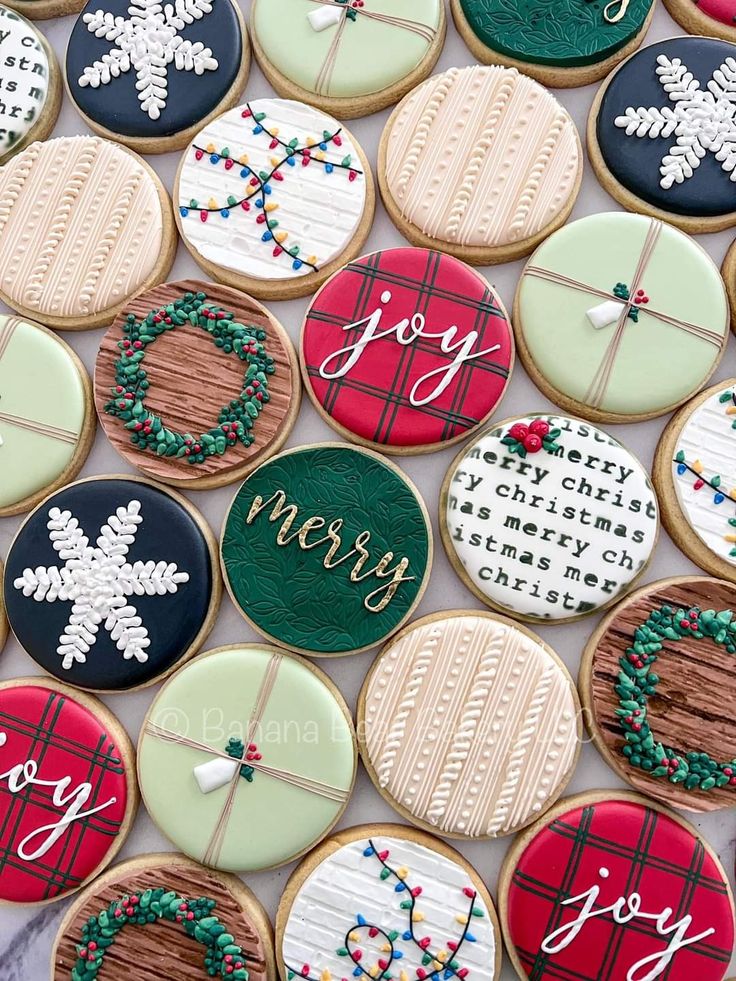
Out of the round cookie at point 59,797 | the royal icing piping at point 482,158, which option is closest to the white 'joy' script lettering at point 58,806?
the round cookie at point 59,797

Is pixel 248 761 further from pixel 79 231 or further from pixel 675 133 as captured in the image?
pixel 675 133

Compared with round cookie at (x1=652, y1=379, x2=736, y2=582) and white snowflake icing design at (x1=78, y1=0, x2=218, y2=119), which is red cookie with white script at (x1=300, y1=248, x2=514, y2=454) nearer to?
round cookie at (x1=652, y1=379, x2=736, y2=582)

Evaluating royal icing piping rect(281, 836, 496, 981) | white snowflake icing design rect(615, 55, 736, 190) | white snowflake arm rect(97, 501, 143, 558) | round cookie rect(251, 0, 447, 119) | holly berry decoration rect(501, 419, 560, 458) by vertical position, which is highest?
white snowflake icing design rect(615, 55, 736, 190)

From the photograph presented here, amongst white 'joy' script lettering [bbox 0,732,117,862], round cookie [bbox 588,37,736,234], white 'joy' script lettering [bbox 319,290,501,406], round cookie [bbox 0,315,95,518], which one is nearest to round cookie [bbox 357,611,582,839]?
white 'joy' script lettering [bbox 319,290,501,406]

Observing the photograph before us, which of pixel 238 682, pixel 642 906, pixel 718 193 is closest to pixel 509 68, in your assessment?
pixel 718 193

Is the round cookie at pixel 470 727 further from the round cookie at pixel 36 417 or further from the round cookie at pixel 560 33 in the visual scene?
the round cookie at pixel 560 33

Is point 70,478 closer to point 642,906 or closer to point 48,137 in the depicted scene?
point 48,137

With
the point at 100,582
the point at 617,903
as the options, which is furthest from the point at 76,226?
the point at 617,903

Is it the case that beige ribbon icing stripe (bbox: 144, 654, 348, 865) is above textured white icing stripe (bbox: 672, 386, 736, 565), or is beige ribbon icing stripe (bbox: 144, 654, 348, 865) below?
below
